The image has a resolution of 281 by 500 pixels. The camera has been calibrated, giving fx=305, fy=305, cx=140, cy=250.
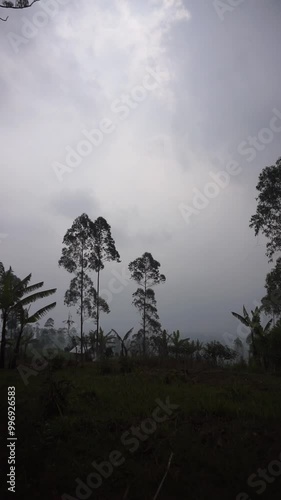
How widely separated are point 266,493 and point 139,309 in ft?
107

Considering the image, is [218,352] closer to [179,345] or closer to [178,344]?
[178,344]

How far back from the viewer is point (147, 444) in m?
4.87

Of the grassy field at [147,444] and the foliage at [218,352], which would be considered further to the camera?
the foliage at [218,352]

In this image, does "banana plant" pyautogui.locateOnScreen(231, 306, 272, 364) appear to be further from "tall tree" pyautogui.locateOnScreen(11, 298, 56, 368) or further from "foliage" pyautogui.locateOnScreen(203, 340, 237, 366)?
"tall tree" pyautogui.locateOnScreen(11, 298, 56, 368)

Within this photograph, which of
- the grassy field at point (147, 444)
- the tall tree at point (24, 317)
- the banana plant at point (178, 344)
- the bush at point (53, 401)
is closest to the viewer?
the grassy field at point (147, 444)

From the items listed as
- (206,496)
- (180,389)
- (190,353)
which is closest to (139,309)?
(190,353)

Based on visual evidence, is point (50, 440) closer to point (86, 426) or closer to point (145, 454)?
point (86, 426)

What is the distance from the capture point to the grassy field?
372 cm

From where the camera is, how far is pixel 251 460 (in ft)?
13.8

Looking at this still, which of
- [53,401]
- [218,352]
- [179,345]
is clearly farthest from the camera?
[179,345]

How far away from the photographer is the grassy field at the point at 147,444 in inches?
147

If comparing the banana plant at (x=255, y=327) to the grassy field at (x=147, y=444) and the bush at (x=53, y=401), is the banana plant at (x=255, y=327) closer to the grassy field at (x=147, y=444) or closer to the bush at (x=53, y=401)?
the grassy field at (x=147, y=444)

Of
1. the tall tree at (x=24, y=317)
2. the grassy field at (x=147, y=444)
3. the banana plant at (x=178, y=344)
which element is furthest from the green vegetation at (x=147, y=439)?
the banana plant at (x=178, y=344)

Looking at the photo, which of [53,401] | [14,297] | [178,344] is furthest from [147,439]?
[178,344]
